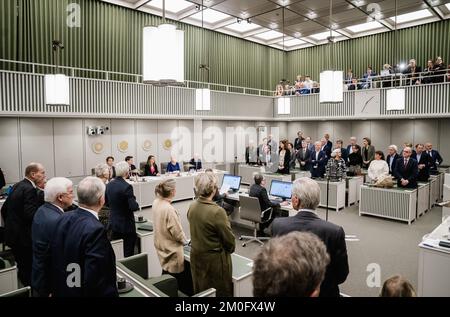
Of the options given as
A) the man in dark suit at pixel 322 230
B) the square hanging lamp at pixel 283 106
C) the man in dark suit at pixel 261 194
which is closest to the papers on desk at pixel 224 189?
the man in dark suit at pixel 261 194

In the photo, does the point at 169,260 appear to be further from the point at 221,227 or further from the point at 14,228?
the point at 14,228

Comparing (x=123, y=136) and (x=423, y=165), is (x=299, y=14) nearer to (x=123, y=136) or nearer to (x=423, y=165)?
(x=423, y=165)

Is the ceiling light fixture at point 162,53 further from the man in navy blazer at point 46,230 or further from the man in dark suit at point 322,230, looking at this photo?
the man in dark suit at point 322,230

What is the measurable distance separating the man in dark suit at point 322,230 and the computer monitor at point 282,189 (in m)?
3.94

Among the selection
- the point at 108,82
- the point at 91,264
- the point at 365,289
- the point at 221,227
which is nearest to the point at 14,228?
the point at 91,264

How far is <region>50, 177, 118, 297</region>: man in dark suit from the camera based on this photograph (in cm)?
215

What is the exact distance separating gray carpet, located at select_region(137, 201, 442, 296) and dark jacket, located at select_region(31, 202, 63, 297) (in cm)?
233

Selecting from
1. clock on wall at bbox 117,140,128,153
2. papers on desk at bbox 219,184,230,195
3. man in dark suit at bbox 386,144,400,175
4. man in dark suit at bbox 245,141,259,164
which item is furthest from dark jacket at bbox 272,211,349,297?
man in dark suit at bbox 245,141,259,164

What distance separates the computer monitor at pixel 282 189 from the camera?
20.9 feet

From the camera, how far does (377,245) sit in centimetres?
600

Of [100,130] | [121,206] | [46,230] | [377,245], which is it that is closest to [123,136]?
[100,130]

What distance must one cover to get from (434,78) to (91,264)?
11.5 meters

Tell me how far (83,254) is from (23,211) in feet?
6.55
